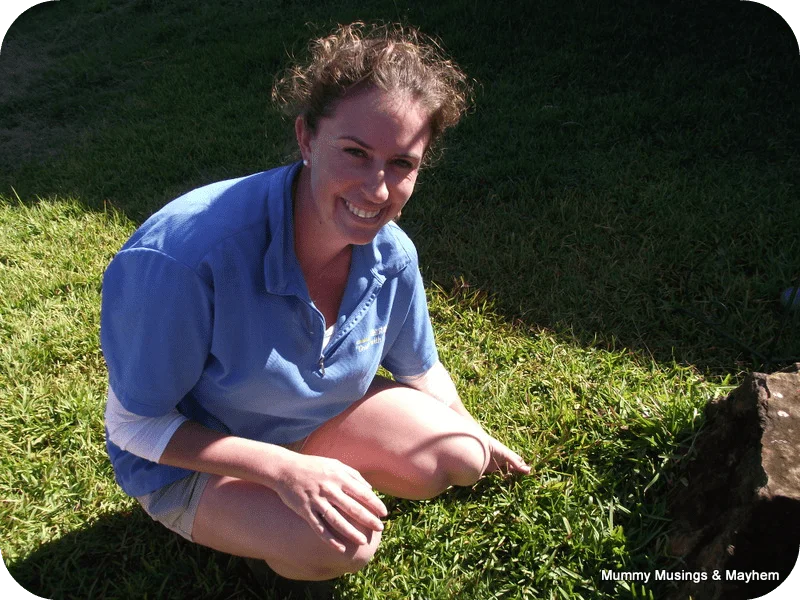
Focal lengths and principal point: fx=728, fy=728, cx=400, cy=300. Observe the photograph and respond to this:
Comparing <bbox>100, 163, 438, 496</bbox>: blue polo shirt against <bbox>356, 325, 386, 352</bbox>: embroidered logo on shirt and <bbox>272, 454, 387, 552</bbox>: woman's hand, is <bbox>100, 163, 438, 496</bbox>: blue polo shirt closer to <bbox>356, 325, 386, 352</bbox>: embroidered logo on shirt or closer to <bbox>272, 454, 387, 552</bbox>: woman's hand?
<bbox>356, 325, 386, 352</bbox>: embroidered logo on shirt

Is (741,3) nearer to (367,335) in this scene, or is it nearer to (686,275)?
(686,275)

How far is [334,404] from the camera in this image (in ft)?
6.49

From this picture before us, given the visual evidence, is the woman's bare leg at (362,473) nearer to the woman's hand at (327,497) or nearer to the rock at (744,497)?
the woman's hand at (327,497)

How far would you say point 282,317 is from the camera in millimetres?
1722

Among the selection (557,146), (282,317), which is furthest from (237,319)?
(557,146)

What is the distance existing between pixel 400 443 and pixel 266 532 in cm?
46

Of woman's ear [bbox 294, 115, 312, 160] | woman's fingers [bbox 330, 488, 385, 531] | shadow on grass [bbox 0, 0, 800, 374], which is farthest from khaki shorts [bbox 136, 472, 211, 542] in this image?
A: shadow on grass [bbox 0, 0, 800, 374]

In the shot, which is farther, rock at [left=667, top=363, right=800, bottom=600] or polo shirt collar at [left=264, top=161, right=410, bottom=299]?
rock at [left=667, top=363, right=800, bottom=600]

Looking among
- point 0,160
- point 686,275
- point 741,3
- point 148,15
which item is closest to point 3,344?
point 0,160

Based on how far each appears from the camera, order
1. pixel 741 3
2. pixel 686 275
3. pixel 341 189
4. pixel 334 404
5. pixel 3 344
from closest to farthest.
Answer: pixel 341 189, pixel 334 404, pixel 3 344, pixel 686 275, pixel 741 3

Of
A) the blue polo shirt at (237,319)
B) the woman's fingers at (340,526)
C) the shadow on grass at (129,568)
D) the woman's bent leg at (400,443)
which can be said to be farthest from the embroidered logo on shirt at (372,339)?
the shadow on grass at (129,568)

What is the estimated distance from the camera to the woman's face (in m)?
1.58

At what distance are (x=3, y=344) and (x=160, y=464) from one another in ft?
4.79

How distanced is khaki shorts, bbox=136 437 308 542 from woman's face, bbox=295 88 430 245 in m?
0.73
